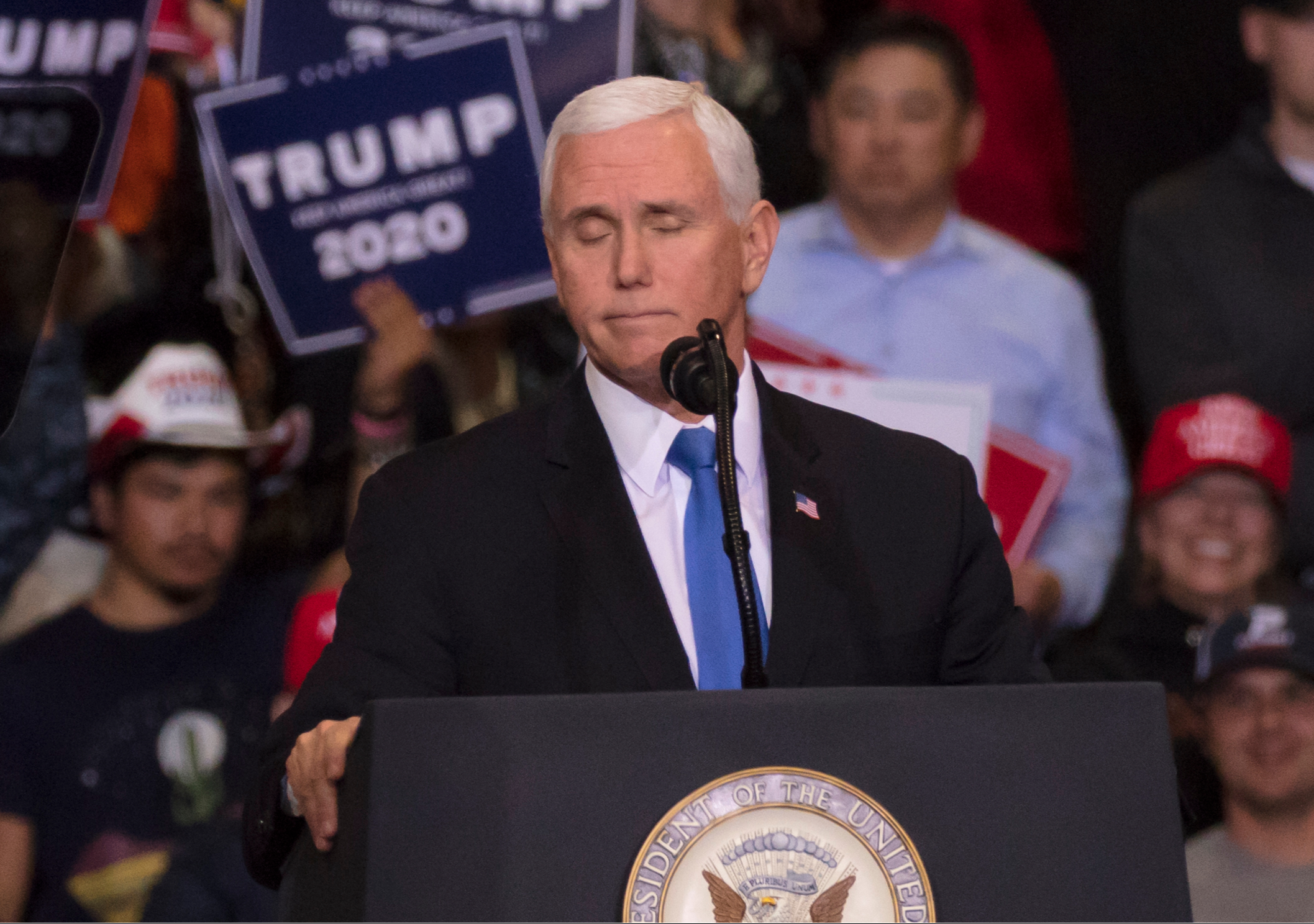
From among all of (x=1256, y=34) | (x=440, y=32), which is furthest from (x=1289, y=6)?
(x=440, y=32)

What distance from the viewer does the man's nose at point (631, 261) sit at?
1606mm

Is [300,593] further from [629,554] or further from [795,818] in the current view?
[795,818]

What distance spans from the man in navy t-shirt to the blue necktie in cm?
180

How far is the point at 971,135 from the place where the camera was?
3.61 m

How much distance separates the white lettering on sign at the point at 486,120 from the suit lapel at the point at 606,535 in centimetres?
170

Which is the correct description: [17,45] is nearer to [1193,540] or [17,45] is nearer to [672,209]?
[672,209]

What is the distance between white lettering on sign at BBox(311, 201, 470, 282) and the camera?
3.34 metres

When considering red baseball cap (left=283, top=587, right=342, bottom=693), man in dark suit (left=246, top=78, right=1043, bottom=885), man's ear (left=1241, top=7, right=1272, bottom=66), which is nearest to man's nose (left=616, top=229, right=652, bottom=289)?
man in dark suit (left=246, top=78, right=1043, bottom=885)

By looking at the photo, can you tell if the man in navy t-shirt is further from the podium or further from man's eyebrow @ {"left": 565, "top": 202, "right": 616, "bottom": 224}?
the podium

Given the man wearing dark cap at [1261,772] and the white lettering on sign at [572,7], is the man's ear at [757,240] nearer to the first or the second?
the man wearing dark cap at [1261,772]

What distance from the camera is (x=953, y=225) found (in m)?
3.59

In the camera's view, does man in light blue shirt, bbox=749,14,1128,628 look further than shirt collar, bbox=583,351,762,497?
Yes

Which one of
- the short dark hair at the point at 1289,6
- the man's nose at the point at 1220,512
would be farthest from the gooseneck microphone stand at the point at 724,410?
the short dark hair at the point at 1289,6

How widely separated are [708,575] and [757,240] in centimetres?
46
